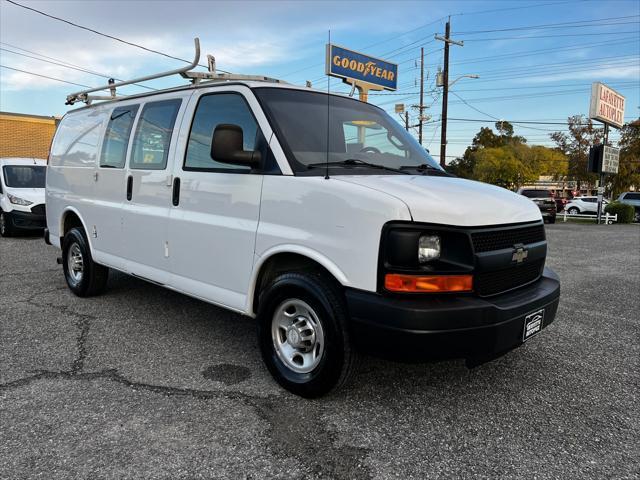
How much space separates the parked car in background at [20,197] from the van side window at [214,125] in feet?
28.4

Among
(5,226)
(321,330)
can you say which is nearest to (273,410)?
(321,330)

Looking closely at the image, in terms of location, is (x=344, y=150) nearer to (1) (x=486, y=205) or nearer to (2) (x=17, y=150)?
(1) (x=486, y=205)

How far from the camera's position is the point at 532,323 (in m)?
3.10

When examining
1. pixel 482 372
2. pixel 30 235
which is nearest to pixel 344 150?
pixel 482 372

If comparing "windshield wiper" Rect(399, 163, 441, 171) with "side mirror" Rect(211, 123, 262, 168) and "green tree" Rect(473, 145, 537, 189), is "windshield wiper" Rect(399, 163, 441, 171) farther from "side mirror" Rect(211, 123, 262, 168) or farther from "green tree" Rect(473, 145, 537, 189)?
"green tree" Rect(473, 145, 537, 189)

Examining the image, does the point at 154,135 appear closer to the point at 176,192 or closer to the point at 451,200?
the point at 176,192

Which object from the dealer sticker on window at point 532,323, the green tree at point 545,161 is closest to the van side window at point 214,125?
the dealer sticker on window at point 532,323

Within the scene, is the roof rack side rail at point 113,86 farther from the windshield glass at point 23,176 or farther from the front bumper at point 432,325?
the windshield glass at point 23,176

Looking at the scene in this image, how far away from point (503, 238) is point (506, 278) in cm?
25

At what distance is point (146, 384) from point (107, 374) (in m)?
0.38

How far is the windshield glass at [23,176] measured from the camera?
38.8ft

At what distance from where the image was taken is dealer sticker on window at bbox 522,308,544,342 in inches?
119

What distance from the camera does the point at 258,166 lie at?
131 inches

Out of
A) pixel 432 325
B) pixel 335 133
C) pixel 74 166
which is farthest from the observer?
pixel 74 166
